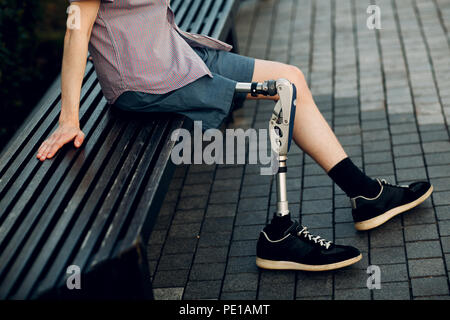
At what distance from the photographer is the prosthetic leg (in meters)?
2.82

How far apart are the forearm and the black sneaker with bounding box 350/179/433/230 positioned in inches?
56.8

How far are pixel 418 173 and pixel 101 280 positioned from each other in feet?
7.01

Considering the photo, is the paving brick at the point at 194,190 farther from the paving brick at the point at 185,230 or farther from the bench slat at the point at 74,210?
the bench slat at the point at 74,210

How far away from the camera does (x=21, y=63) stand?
4.82 meters

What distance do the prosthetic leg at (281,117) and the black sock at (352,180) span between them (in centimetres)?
35

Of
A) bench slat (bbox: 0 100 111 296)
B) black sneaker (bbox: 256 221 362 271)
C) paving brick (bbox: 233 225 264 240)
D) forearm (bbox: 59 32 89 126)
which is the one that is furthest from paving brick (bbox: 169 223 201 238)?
forearm (bbox: 59 32 89 126)

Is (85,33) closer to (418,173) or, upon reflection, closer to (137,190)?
(137,190)

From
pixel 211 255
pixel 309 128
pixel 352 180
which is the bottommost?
pixel 211 255

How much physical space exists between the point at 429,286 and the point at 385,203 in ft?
1.73

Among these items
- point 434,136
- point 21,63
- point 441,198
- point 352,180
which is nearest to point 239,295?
point 352,180

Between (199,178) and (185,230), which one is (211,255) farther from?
(199,178)

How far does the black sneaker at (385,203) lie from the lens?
317 centimetres

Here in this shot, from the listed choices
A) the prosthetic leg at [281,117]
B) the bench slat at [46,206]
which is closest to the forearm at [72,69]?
the bench slat at [46,206]
